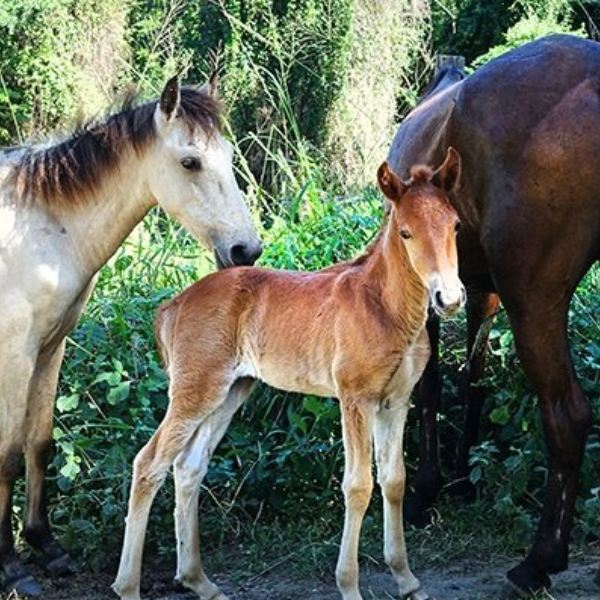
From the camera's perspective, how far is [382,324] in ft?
13.7

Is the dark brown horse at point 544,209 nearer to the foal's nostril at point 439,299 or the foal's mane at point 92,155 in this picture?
the foal's nostril at point 439,299

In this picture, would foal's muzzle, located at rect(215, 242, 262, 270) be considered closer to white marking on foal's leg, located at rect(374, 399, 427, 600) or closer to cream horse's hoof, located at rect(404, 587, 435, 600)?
white marking on foal's leg, located at rect(374, 399, 427, 600)

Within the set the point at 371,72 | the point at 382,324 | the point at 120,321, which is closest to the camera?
the point at 382,324

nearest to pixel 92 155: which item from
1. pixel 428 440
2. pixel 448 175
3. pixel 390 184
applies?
pixel 390 184

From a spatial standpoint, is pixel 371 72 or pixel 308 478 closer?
pixel 308 478

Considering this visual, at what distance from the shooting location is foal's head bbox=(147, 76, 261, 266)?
4758mm

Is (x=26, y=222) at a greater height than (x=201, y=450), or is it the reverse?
(x=26, y=222)

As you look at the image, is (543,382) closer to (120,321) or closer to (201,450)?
(201,450)

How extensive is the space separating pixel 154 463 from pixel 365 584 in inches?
41.4

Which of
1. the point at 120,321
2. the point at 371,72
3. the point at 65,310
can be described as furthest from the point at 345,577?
the point at 371,72

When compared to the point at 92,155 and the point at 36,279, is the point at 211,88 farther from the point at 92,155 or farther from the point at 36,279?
the point at 36,279

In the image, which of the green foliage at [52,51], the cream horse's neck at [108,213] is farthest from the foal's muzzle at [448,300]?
the green foliage at [52,51]

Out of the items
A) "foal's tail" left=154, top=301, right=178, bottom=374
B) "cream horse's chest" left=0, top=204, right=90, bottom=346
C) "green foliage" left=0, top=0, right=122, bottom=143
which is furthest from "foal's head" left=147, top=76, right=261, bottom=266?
"green foliage" left=0, top=0, right=122, bottom=143

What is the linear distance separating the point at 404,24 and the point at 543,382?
29.9 ft
